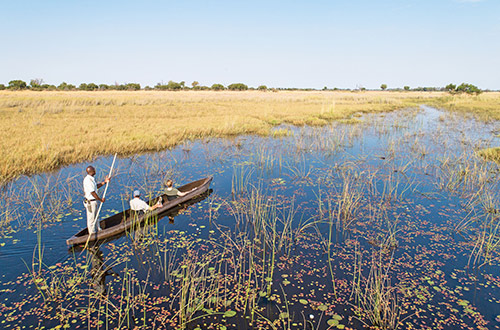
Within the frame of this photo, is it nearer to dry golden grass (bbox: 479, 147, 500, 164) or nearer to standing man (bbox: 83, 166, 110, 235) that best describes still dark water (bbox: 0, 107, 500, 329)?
standing man (bbox: 83, 166, 110, 235)

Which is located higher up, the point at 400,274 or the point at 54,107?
the point at 54,107

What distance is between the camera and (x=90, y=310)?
17.1 ft

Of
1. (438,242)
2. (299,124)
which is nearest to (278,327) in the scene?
(438,242)

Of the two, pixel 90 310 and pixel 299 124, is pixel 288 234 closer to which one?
pixel 90 310

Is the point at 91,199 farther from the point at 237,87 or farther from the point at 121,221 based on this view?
the point at 237,87

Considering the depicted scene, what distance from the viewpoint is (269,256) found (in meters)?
7.12

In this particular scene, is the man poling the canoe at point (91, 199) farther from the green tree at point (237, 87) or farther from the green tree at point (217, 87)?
the green tree at point (237, 87)

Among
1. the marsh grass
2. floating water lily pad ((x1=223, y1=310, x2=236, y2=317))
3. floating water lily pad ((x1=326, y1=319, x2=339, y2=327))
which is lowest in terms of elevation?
floating water lily pad ((x1=223, y1=310, x2=236, y2=317))

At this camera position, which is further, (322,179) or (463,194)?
(322,179)

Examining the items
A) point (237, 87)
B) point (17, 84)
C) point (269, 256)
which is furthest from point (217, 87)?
point (269, 256)

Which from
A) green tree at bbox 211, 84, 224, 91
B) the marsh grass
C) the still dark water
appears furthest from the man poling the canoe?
green tree at bbox 211, 84, 224, 91

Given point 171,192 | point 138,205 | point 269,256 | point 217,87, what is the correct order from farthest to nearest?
point 217,87 → point 171,192 → point 138,205 → point 269,256

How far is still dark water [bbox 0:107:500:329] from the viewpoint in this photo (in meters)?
5.24

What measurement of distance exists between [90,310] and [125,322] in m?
0.78
